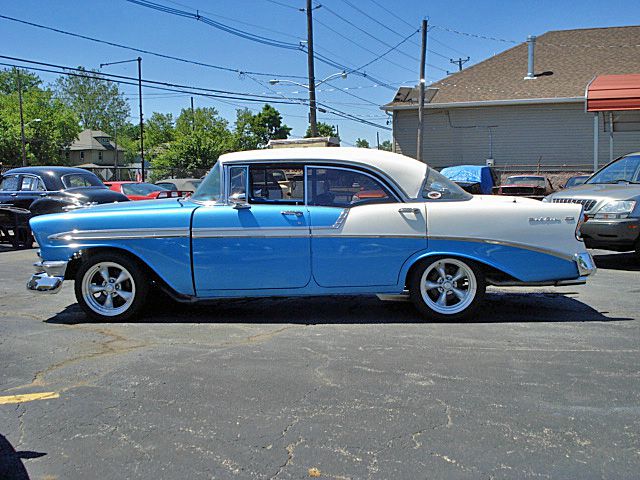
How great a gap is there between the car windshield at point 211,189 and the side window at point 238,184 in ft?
0.41

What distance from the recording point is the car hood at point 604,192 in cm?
915

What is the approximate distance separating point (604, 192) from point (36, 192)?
1152cm

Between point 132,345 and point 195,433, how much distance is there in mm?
1948

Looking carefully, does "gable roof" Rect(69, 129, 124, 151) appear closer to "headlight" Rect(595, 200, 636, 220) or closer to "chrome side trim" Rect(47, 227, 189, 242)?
"headlight" Rect(595, 200, 636, 220)

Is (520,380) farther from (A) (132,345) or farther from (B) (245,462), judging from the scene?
(A) (132,345)

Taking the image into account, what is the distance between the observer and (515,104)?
26.5 meters

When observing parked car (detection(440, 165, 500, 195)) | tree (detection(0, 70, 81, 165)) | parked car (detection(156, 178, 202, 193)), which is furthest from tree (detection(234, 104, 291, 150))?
parked car (detection(440, 165, 500, 195))

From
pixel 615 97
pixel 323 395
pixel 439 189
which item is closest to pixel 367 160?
pixel 439 189

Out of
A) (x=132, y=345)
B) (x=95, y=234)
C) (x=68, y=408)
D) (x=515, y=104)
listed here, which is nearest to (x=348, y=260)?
(x=132, y=345)

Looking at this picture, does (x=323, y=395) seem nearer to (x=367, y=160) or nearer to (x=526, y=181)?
(x=367, y=160)

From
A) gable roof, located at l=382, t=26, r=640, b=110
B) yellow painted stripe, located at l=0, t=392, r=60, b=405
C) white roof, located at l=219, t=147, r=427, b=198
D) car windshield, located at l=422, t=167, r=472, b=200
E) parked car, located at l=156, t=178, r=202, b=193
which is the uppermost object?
gable roof, located at l=382, t=26, r=640, b=110

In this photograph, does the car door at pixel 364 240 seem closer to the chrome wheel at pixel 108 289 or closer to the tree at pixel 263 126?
the chrome wheel at pixel 108 289

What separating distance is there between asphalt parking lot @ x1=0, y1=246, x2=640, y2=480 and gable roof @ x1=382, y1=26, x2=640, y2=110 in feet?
72.1

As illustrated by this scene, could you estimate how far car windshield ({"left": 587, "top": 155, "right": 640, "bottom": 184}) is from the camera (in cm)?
992
